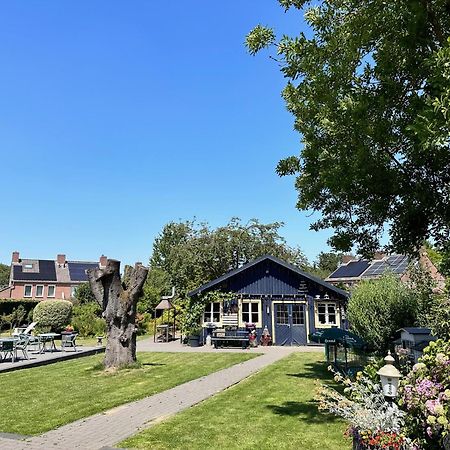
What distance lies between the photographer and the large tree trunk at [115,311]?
13.2 meters

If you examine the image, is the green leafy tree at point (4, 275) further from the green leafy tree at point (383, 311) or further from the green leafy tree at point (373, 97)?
the green leafy tree at point (373, 97)

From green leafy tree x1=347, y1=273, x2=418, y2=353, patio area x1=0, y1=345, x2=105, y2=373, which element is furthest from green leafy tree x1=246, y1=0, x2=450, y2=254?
patio area x1=0, y1=345, x2=105, y2=373

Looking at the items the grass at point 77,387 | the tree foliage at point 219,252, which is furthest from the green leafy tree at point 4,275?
the grass at point 77,387

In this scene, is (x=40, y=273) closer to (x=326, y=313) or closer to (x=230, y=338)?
(x=230, y=338)

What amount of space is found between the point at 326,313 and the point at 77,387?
15.5 metres

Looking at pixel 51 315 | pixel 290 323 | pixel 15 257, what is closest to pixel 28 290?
pixel 15 257

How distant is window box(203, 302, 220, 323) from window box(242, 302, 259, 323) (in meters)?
1.55

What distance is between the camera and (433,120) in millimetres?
4371

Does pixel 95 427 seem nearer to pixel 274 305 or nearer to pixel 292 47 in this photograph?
pixel 292 47

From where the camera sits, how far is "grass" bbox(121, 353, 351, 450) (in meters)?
6.11

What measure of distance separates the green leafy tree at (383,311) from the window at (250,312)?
787cm

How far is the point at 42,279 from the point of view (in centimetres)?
5059

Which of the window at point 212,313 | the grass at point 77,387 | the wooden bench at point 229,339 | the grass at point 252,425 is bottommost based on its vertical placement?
the grass at point 77,387

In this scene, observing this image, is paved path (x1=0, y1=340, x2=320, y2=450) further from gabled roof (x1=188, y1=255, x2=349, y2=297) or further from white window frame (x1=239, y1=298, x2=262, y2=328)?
white window frame (x1=239, y1=298, x2=262, y2=328)
